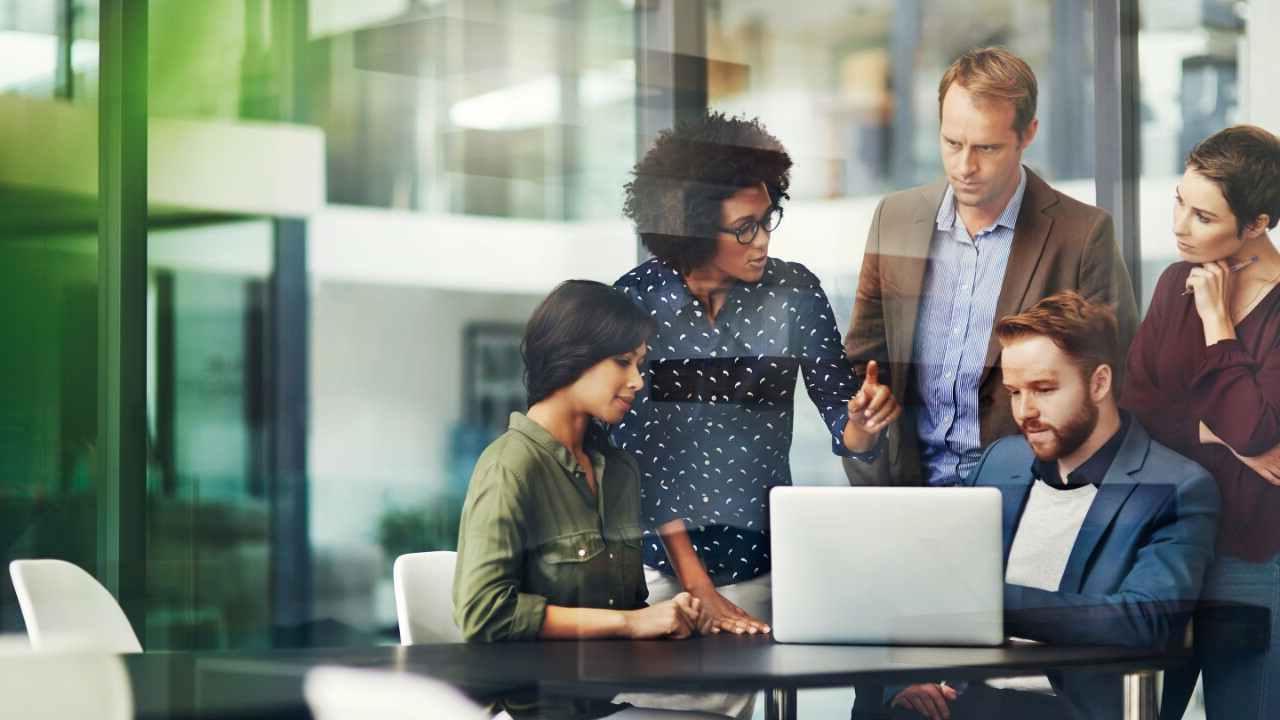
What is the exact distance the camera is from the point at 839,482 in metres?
3.75

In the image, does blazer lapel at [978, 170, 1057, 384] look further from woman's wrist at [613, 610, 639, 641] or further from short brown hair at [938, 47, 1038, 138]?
woman's wrist at [613, 610, 639, 641]

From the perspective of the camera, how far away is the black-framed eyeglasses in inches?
150

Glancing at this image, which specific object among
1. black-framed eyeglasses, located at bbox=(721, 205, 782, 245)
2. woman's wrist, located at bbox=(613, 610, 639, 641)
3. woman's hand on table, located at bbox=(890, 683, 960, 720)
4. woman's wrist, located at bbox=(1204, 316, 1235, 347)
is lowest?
woman's hand on table, located at bbox=(890, 683, 960, 720)

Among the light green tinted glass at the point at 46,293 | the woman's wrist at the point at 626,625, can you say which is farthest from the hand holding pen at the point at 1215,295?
the light green tinted glass at the point at 46,293

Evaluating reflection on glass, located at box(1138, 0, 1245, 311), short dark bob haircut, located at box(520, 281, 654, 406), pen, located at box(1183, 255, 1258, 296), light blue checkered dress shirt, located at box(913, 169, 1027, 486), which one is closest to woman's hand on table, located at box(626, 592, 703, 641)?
short dark bob haircut, located at box(520, 281, 654, 406)

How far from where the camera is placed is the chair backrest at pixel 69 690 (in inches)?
119

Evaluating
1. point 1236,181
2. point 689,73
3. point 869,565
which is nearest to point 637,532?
point 869,565

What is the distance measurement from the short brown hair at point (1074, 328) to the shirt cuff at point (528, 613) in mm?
1509

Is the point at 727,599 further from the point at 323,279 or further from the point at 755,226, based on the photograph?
the point at 323,279

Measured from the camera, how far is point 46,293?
466cm

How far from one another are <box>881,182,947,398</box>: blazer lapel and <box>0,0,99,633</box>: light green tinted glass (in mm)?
2834

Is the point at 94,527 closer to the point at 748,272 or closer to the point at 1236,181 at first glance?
the point at 748,272

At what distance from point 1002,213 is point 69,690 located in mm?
2698

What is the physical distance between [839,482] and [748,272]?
25.8 inches
